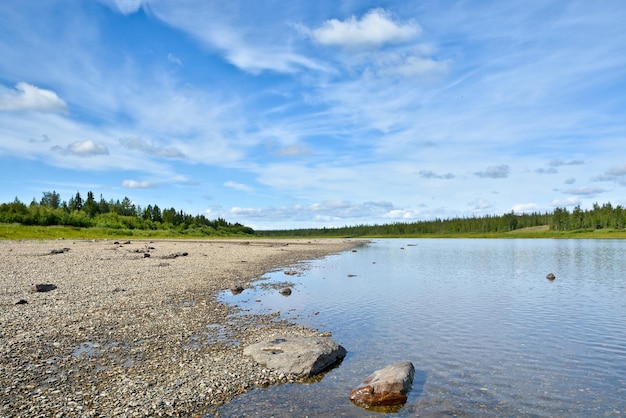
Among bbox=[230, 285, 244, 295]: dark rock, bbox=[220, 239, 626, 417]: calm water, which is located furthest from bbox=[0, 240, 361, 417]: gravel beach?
bbox=[220, 239, 626, 417]: calm water

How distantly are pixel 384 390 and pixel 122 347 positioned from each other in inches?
416

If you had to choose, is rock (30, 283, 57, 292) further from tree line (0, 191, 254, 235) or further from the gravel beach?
tree line (0, 191, 254, 235)

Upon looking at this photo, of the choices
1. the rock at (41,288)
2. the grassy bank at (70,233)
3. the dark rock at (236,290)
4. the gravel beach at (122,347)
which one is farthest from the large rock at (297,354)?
the grassy bank at (70,233)

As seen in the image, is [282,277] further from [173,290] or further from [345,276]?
[173,290]

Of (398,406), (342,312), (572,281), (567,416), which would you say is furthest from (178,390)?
(572,281)

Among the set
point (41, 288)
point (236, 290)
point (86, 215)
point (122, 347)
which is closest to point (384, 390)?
point (122, 347)

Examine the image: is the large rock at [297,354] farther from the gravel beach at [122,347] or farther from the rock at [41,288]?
the rock at [41,288]

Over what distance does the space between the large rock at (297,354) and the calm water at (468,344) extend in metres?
0.53

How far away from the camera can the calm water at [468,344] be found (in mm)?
12469

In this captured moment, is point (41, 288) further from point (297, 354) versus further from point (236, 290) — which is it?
point (297, 354)

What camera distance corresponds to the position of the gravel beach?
11.5 meters

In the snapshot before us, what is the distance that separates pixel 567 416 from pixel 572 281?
33981 mm

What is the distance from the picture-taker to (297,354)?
15258 mm

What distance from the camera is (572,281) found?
40.5 m
